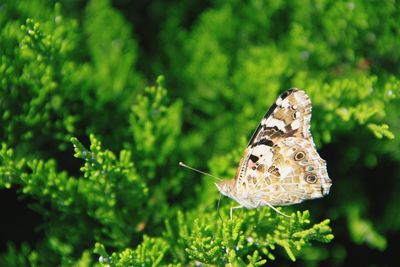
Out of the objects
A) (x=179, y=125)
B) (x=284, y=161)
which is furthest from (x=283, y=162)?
(x=179, y=125)

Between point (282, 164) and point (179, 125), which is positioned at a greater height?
Result: point (179, 125)

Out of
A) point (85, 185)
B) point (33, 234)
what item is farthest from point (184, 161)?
point (33, 234)

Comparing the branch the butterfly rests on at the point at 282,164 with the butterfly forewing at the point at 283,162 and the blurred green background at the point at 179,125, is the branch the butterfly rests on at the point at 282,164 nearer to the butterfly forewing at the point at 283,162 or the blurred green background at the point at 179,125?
the butterfly forewing at the point at 283,162

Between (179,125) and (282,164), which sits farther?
(179,125)

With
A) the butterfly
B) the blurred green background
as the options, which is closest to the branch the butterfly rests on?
the butterfly

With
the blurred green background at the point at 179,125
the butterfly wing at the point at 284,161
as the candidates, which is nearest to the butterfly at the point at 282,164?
the butterfly wing at the point at 284,161

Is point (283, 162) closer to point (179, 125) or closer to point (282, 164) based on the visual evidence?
point (282, 164)

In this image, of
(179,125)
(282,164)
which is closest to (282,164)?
(282,164)
